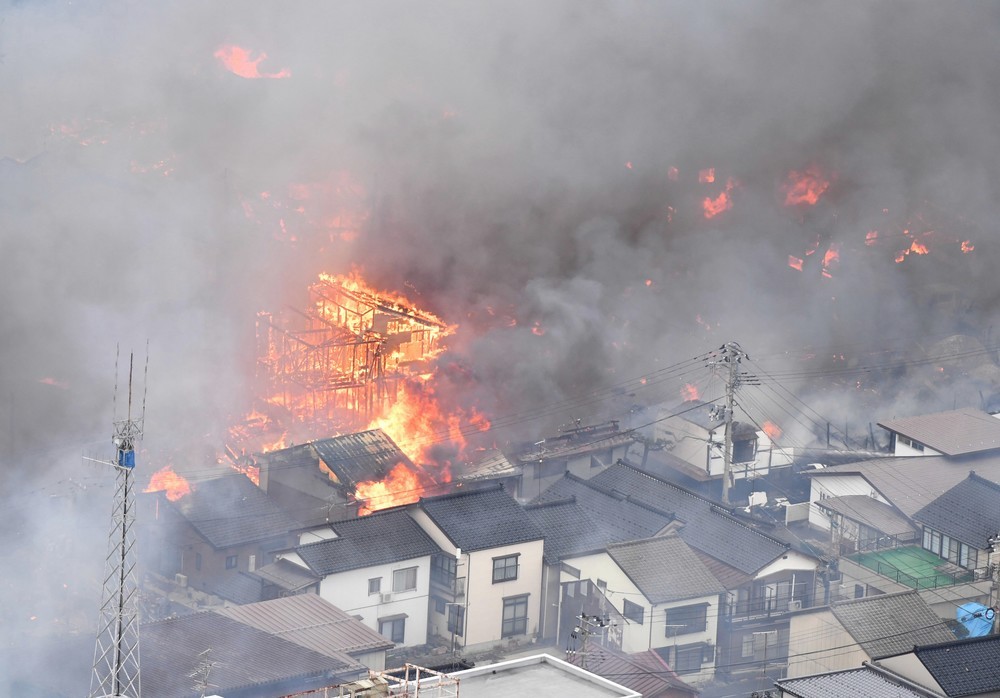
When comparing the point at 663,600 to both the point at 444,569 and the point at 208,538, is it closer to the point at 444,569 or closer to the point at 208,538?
the point at 444,569

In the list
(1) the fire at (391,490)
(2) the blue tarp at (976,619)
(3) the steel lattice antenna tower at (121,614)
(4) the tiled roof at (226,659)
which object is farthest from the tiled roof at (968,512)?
(3) the steel lattice antenna tower at (121,614)

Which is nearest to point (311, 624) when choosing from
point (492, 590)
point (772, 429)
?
point (492, 590)

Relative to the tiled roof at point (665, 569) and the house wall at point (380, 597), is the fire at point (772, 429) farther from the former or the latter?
the house wall at point (380, 597)

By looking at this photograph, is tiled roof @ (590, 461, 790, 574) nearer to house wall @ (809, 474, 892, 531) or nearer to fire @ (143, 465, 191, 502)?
house wall @ (809, 474, 892, 531)

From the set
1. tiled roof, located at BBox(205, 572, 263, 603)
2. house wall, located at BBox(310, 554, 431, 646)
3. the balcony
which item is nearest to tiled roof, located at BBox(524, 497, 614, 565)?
house wall, located at BBox(310, 554, 431, 646)

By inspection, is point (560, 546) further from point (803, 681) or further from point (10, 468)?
point (10, 468)
